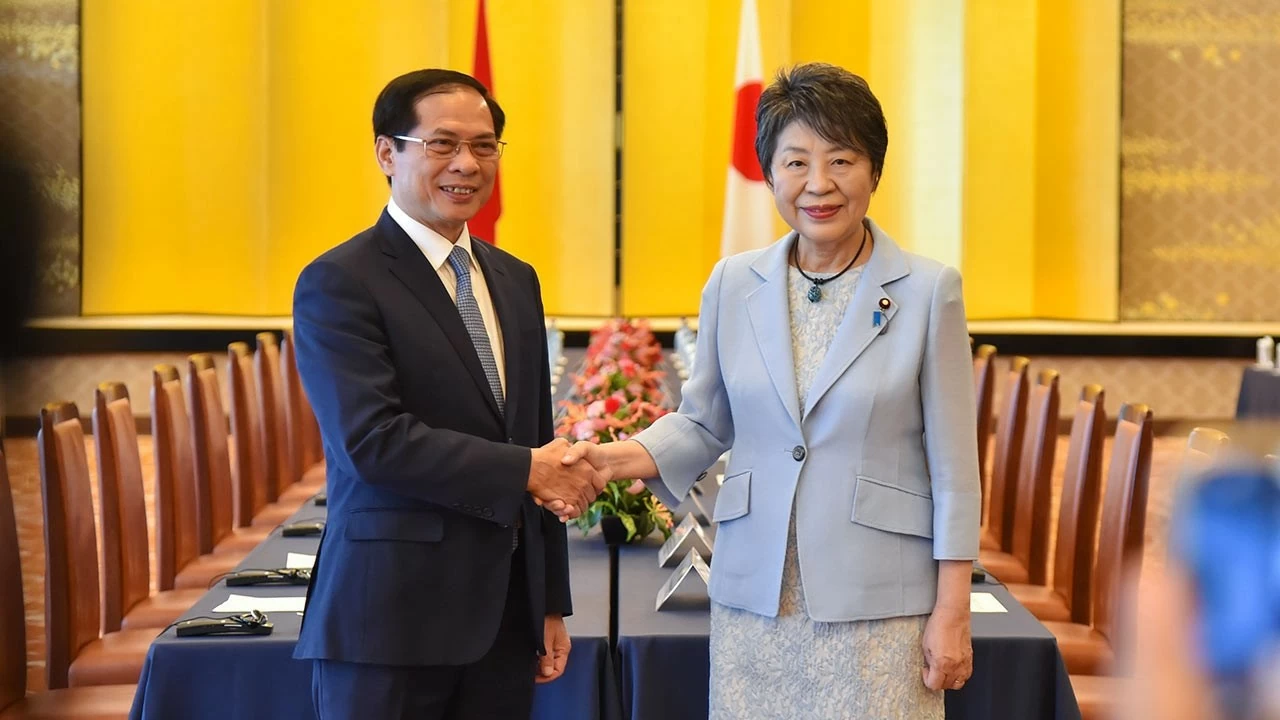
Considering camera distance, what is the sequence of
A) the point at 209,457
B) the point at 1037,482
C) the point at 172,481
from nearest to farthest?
the point at 172,481, the point at 1037,482, the point at 209,457

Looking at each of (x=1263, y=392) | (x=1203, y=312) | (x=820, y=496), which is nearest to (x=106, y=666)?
(x=820, y=496)

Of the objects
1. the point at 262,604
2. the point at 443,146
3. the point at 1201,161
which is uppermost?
the point at 1201,161

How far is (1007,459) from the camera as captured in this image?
532 cm

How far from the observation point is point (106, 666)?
3350mm

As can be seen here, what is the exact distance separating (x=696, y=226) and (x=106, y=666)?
290 inches

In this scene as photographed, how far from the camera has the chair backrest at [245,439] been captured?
513 centimetres

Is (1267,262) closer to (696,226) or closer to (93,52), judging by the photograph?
(696,226)

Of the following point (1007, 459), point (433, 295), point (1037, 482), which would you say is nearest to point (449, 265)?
point (433, 295)

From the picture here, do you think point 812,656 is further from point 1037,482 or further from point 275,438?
point 275,438

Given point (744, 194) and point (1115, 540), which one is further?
point (744, 194)

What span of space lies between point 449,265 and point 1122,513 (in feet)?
7.83

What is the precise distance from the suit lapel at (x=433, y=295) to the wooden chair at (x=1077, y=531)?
2528 mm

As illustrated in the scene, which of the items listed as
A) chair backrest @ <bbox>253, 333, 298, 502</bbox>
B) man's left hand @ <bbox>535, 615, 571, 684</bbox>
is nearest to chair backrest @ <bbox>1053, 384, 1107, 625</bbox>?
man's left hand @ <bbox>535, 615, 571, 684</bbox>

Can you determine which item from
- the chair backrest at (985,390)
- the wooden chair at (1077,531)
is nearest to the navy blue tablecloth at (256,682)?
the wooden chair at (1077,531)
